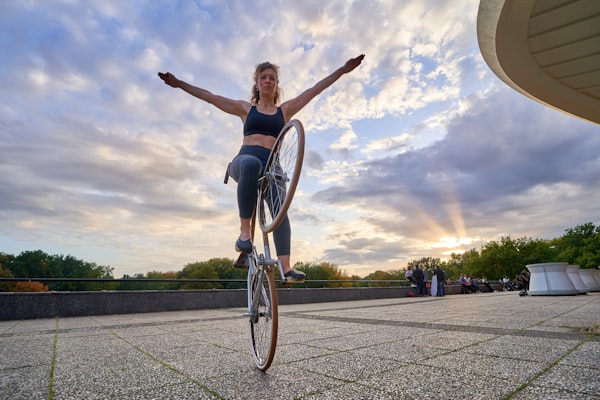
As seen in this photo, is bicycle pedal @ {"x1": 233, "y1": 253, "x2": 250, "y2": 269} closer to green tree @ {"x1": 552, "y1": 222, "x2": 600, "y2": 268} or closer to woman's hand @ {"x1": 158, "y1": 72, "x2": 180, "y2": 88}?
woman's hand @ {"x1": 158, "y1": 72, "x2": 180, "y2": 88}

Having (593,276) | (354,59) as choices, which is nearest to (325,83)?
(354,59)

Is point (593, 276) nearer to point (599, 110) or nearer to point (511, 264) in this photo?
point (599, 110)

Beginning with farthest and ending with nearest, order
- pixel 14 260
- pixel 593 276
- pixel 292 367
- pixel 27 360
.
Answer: pixel 14 260
pixel 593 276
pixel 27 360
pixel 292 367

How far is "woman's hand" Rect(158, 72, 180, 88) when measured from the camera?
10.2 ft

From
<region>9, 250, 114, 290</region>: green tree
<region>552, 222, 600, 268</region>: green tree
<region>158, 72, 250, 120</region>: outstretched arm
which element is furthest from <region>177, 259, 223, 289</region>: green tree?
<region>158, 72, 250, 120</region>: outstretched arm

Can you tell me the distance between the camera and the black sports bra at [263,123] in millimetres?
3191

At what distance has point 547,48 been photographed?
526 centimetres

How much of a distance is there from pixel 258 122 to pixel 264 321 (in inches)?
72.2

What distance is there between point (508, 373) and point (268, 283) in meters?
1.93

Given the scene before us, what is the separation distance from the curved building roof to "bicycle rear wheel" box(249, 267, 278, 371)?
4.58 meters

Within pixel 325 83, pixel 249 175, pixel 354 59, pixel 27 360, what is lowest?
pixel 27 360

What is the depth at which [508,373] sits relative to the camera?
8.38 ft

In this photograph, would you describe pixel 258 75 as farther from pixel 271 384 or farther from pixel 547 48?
pixel 547 48

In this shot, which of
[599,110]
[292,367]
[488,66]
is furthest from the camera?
[599,110]
